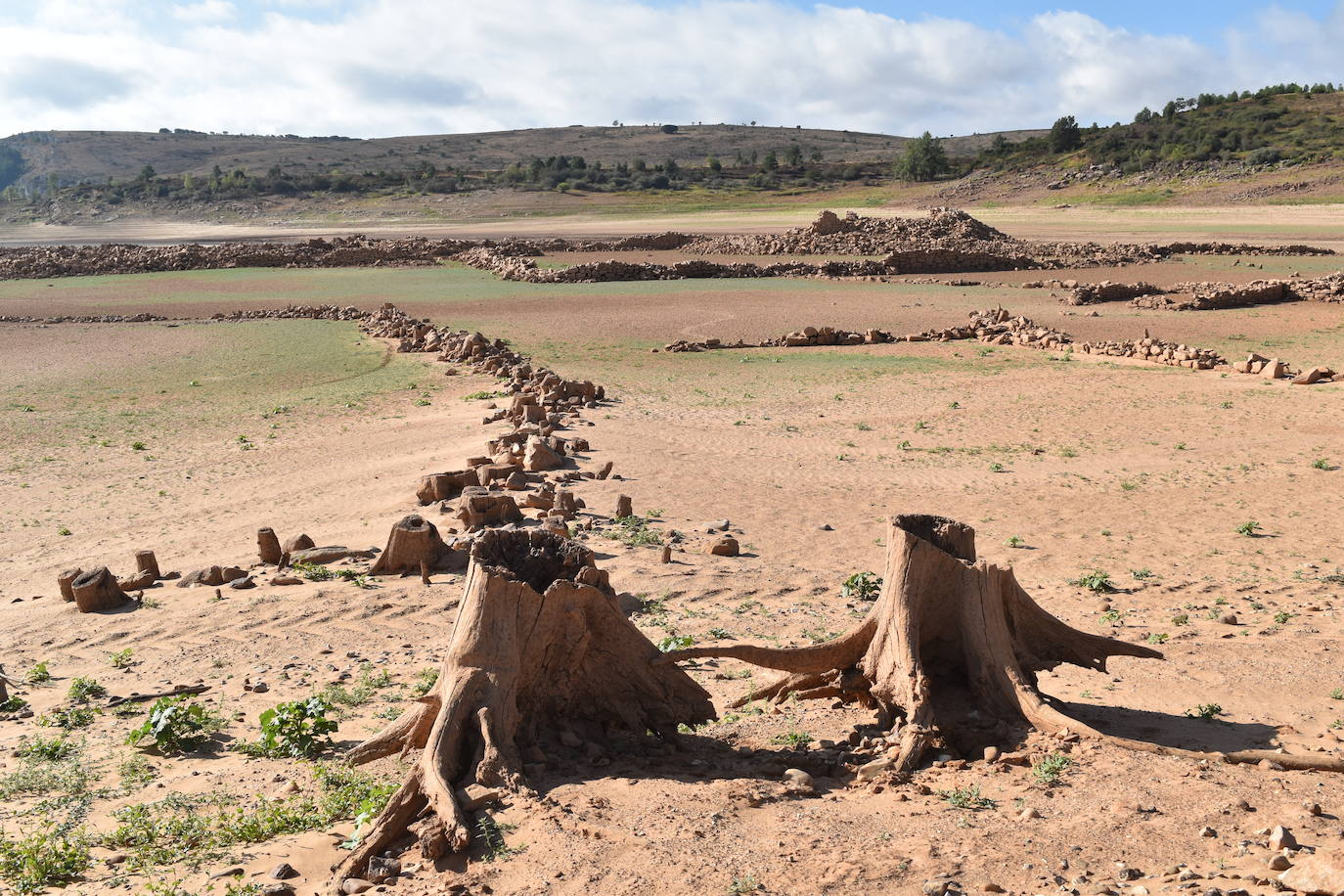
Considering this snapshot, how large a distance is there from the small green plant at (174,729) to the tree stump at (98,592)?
2.88m

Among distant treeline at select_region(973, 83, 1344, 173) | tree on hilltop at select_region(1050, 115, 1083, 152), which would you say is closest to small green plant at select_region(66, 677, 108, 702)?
distant treeline at select_region(973, 83, 1344, 173)

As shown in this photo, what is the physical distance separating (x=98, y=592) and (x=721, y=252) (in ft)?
137

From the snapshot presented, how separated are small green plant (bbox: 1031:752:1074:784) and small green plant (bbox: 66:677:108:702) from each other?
5.64 m

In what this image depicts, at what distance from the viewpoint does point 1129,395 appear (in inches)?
730

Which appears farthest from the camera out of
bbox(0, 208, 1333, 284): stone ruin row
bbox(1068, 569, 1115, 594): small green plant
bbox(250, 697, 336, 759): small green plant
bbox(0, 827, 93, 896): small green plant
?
bbox(0, 208, 1333, 284): stone ruin row

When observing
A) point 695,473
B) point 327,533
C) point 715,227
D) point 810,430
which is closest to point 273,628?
point 327,533

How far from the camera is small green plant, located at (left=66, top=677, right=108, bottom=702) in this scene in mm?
7402

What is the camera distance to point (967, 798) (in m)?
5.04

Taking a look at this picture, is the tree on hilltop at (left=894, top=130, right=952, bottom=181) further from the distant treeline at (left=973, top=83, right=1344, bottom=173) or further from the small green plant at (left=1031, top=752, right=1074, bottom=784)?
the small green plant at (left=1031, top=752, right=1074, bottom=784)

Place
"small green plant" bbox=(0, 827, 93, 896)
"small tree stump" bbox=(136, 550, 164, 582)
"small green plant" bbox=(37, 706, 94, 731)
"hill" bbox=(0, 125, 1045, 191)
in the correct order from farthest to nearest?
"hill" bbox=(0, 125, 1045, 191)
"small tree stump" bbox=(136, 550, 164, 582)
"small green plant" bbox=(37, 706, 94, 731)
"small green plant" bbox=(0, 827, 93, 896)

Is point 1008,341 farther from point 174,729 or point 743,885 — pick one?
point 743,885

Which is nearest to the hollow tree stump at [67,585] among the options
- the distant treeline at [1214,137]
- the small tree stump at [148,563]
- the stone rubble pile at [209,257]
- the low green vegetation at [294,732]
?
the small tree stump at [148,563]

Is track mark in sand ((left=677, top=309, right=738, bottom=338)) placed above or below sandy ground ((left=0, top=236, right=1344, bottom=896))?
above

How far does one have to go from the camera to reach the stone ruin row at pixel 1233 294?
30.1 metres
